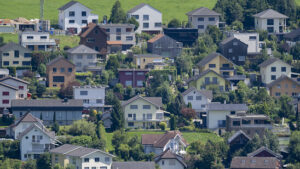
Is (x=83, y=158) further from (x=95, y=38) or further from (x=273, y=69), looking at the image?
(x=95, y=38)

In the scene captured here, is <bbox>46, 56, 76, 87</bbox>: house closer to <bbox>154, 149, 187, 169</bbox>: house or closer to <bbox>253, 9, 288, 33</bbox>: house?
<bbox>154, 149, 187, 169</bbox>: house

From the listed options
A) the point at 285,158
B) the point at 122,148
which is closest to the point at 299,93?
the point at 285,158

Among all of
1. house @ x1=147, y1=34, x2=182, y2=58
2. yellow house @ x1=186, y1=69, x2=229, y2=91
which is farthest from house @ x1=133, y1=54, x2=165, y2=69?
yellow house @ x1=186, y1=69, x2=229, y2=91

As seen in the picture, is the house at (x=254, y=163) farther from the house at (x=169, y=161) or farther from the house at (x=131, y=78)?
the house at (x=131, y=78)

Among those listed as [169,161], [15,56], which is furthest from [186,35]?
[169,161]

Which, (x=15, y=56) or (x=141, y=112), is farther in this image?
(x=15, y=56)
